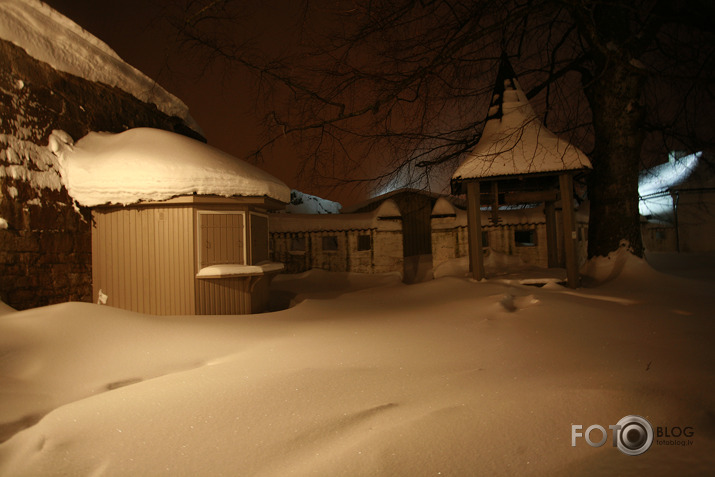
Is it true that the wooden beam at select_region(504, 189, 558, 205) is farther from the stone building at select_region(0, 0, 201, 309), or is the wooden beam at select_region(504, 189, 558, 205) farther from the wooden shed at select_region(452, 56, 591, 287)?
the stone building at select_region(0, 0, 201, 309)

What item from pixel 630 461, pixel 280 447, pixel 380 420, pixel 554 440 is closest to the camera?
pixel 630 461

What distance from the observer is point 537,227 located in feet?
52.8

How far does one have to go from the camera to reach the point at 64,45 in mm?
7523

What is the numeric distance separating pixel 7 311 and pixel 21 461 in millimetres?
4089

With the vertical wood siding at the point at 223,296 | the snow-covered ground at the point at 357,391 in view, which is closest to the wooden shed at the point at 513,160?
the snow-covered ground at the point at 357,391

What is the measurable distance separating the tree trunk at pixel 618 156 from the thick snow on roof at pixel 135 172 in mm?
8557

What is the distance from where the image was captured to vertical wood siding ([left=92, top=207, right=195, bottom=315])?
7.73 m

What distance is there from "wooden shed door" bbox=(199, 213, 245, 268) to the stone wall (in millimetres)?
2406

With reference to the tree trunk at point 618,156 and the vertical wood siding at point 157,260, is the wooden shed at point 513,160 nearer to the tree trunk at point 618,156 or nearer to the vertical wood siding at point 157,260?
the tree trunk at point 618,156

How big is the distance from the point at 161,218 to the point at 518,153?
7.79m

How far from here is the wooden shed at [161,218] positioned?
7.42 metres

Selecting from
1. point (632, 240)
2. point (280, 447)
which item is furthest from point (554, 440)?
point (632, 240)

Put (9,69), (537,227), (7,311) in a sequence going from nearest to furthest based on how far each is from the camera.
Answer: (7,311) < (9,69) < (537,227)

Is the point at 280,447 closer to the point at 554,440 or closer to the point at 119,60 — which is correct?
the point at 554,440
